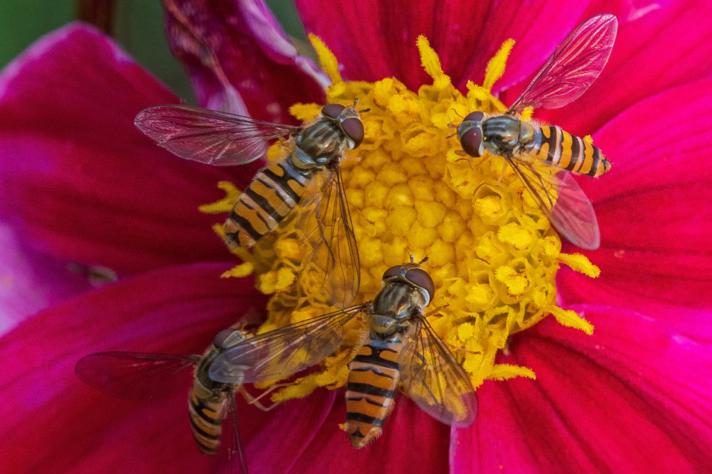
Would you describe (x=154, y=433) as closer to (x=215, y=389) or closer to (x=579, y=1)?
(x=215, y=389)

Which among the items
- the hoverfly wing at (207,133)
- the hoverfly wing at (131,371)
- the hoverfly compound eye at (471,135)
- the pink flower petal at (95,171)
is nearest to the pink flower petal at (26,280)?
the pink flower petal at (95,171)

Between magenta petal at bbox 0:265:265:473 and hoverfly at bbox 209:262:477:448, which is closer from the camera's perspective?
hoverfly at bbox 209:262:477:448

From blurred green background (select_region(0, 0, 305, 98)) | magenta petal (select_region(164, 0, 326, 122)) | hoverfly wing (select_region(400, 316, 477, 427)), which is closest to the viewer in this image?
hoverfly wing (select_region(400, 316, 477, 427))

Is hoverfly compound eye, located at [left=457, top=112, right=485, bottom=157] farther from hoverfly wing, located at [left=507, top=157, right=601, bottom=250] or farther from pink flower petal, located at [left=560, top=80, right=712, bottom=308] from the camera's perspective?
pink flower petal, located at [left=560, top=80, right=712, bottom=308]

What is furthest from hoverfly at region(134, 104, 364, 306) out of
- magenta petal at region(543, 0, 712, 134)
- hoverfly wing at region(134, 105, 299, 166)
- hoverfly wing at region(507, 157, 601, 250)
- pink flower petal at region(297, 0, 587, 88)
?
magenta petal at region(543, 0, 712, 134)

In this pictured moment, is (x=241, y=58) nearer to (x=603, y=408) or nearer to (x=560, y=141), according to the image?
(x=560, y=141)

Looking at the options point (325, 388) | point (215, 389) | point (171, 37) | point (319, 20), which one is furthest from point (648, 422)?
point (171, 37)
